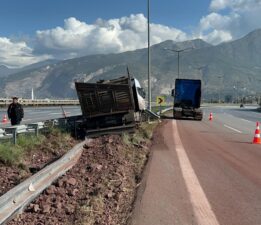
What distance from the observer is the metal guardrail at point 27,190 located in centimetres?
627

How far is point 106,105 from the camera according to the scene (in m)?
20.6

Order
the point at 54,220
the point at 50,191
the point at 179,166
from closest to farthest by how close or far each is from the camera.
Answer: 1. the point at 54,220
2. the point at 50,191
3. the point at 179,166

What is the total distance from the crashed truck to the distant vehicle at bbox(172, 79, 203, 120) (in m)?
17.6

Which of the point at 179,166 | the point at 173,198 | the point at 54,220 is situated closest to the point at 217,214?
the point at 173,198

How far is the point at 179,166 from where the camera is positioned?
38.5ft

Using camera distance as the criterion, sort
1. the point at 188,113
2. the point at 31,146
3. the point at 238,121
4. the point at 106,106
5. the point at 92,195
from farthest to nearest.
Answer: the point at 238,121
the point at 188,113
the point at 106,106
the point at 31,146
the point at 92,195

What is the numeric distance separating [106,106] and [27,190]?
13.2 meters

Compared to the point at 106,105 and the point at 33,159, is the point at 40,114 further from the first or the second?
the point at 33,159

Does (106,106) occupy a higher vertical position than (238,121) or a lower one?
higher

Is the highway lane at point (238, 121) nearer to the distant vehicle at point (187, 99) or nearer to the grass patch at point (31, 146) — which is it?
the distant vehicle at point (187, 99)

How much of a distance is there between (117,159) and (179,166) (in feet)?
5.00

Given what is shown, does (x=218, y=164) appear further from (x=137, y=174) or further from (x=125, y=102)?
(x=125, y=102)

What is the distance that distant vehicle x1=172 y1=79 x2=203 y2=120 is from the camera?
37750mm

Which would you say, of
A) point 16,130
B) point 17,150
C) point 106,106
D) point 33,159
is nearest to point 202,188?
point 17,150
